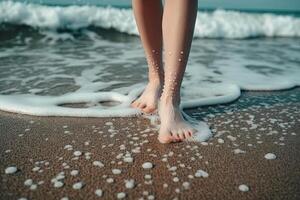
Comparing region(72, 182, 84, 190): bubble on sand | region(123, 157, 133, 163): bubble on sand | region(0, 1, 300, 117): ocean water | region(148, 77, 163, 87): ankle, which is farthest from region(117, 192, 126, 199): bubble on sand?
region(148, 77, 163, 87): ankle

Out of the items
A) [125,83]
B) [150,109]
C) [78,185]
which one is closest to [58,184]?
[78,185]

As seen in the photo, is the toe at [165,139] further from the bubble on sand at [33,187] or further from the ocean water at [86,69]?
the bubble on sand at [33,187]

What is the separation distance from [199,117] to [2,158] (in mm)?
1098

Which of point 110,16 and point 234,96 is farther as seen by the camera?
point 110,16

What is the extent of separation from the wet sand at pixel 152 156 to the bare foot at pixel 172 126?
2.0 inches

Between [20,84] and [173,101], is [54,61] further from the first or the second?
[173,101]

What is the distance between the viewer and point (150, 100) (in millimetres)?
2238

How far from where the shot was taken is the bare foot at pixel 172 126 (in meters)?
1.79

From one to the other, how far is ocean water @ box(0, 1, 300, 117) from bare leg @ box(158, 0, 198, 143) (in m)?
0.37

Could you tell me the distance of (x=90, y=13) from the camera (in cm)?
763

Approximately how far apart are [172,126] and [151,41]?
63 cm

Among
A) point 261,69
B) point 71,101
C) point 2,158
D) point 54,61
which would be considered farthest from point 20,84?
point 261,69

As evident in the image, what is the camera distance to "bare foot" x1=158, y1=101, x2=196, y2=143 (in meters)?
1.79

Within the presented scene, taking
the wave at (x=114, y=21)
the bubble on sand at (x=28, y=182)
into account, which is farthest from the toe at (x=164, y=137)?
the wave at (x=114, y=21)
